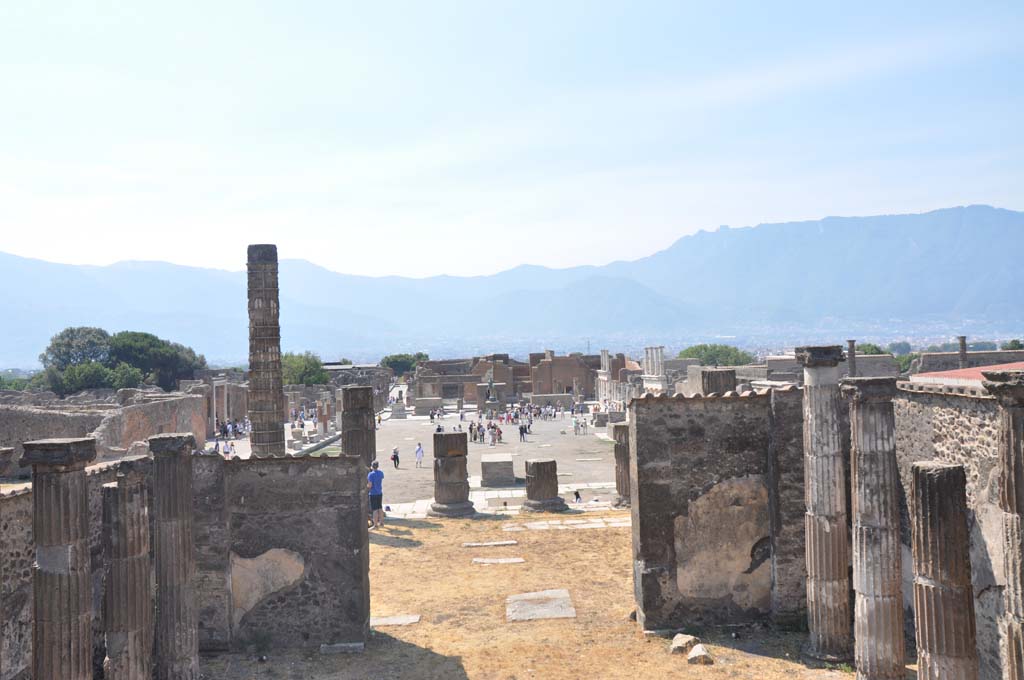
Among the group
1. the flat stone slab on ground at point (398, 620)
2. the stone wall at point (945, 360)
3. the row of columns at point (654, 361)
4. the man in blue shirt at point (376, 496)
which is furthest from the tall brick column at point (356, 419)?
the row of columns at point (654, 361)

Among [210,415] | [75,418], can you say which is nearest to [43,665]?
[75,418]

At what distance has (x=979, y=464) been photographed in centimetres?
902

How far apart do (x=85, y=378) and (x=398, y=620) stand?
2581 inches

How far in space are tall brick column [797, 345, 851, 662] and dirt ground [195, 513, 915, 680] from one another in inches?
21.2

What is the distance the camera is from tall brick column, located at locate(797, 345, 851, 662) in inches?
421

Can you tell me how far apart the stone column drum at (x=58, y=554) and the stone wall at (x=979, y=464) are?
8.96m

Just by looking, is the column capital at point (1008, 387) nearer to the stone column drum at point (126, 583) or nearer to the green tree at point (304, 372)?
the stone column drum at point (126, 583)

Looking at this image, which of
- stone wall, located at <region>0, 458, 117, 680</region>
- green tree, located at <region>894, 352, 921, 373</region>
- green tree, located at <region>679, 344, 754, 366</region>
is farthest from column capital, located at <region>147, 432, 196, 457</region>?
green tree, located at <region>679, 344, 754, 366</region>

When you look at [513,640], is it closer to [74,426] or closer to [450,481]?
[450,481]

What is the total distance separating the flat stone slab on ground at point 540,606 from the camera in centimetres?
1326

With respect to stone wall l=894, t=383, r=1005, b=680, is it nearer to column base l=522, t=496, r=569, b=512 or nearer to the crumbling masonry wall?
the crumbling masonry wall

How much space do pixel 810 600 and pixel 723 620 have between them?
1.73 m

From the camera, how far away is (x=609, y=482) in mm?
27703

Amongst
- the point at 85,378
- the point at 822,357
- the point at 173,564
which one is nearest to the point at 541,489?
the point at 822,357
